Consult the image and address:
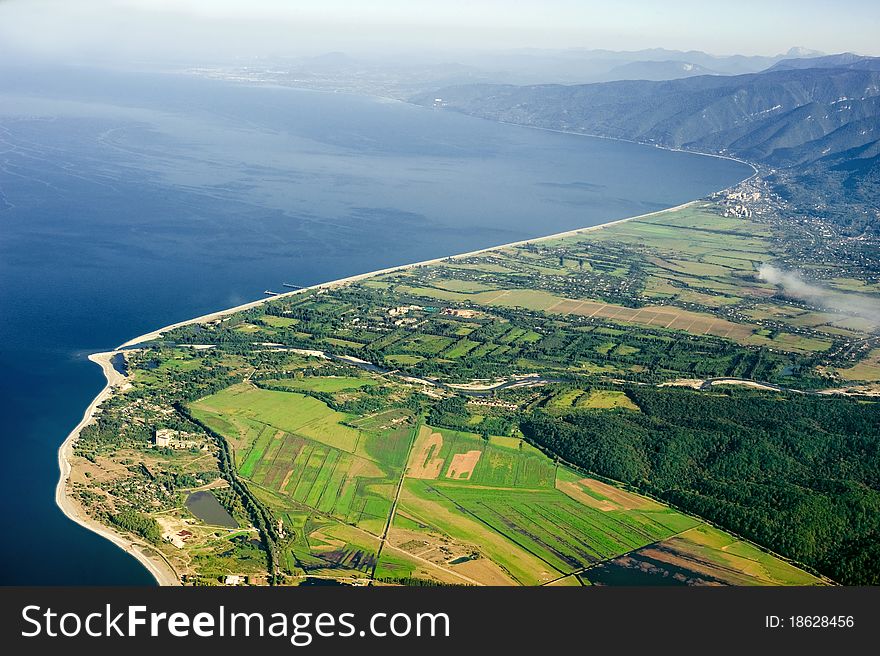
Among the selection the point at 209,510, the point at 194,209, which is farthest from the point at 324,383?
the point at 194,209

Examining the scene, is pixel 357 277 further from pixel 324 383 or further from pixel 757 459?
pixel 757 459

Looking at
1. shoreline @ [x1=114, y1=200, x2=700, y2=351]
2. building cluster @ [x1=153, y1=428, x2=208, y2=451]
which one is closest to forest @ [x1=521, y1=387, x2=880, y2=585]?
building cluster @ [x1=153, y1=428, x2=208, y2=451]

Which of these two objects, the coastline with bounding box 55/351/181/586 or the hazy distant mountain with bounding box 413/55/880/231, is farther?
the hazy distant mountain with bounding box 413/55/880/231

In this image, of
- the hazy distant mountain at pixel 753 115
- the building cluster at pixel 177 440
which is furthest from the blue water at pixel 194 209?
the hazy distant mountain at pixel 753 115

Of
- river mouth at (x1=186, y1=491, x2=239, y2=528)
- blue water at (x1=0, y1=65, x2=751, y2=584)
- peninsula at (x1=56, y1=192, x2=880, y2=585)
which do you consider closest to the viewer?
peninsula at (x1=56, y1=192, x2=880, y2=585)

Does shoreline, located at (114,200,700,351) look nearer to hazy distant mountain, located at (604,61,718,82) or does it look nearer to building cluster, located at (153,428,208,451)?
building cluster, located at (153,428,208,451)

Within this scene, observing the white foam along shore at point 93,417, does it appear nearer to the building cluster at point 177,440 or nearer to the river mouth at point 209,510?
the river mouth at point 209,510
